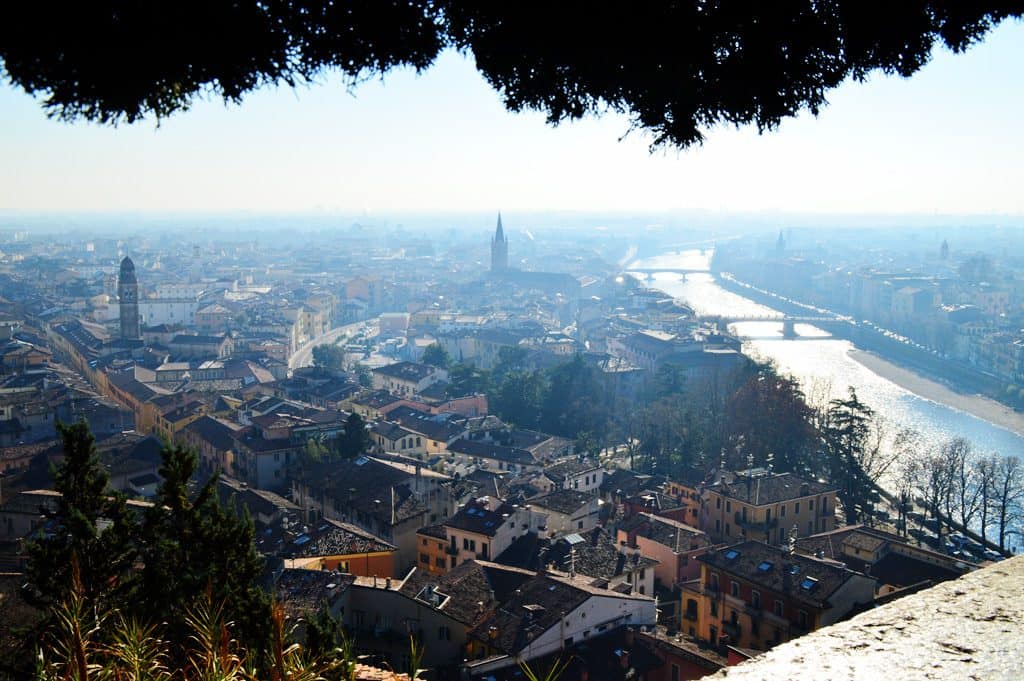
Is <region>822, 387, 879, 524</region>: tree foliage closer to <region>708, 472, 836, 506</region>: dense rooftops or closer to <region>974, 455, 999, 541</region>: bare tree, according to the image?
<region>708, 472, 836, 506</region>: dense rooftops

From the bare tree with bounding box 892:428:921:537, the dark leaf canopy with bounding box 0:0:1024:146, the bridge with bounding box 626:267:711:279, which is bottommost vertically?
the bare tree with bounding box 892:428:921:537

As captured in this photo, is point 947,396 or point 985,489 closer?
point 985,489

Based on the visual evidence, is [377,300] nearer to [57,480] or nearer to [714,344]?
[714,344]

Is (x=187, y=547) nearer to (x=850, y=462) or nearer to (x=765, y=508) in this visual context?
(x=765, y=508)

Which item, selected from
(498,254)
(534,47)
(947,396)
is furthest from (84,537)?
(498,254)

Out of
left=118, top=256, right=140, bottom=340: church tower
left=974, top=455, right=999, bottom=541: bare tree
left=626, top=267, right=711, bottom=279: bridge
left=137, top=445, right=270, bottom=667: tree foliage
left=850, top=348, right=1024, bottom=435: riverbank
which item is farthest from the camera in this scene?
left=626, top=267, right=711, bottom=279: bridge

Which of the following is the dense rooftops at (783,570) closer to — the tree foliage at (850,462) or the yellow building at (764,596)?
the yellow building at (764,596)

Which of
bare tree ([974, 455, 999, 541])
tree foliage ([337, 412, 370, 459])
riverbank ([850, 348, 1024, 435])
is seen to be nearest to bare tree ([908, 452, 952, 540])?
bare tree ([974, 455, 999, 541])
